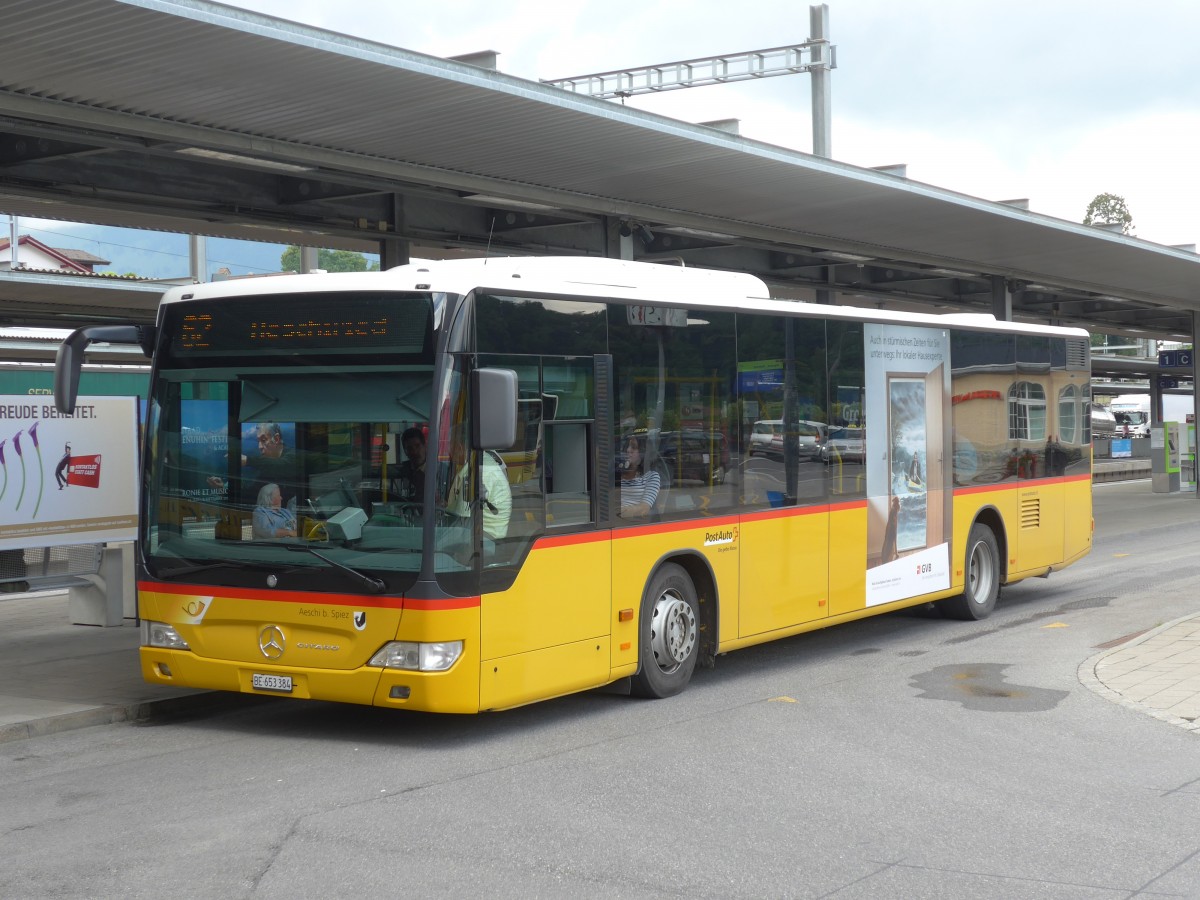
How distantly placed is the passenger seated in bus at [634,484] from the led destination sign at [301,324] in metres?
1.87

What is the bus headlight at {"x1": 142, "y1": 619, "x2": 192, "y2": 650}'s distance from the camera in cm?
889

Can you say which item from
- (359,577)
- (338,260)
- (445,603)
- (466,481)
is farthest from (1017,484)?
(338,260)

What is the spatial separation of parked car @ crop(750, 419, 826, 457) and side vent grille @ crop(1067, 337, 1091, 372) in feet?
18.8

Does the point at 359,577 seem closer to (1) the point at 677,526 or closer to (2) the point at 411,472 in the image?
(2) the point at 411,472

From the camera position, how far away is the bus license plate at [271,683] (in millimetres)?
8477

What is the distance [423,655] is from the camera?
8086 mm

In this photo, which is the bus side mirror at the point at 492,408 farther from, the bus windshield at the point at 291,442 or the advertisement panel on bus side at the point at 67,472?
the advertisement panel on bus side at the point at 67,472

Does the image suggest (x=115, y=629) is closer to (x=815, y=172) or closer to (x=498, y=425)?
(x=498, y=425)

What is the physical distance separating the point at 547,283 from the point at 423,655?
8.23ft

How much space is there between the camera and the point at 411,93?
12.6 metres

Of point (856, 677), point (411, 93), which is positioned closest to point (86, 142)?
point (411, 93)

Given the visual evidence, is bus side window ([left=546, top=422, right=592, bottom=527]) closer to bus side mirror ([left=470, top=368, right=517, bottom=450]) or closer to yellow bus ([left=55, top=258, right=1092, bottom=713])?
yellow bus ([left=55, top=258, right=1092, bottom=713])

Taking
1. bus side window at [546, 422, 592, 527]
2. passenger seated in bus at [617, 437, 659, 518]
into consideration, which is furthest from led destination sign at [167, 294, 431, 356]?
passenger seated in bus at [617, 437, 659, 518]

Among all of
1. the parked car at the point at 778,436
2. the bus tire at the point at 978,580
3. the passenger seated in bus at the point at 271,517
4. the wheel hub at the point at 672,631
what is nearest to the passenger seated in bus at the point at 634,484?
the wheel hub at the point at 672,631
